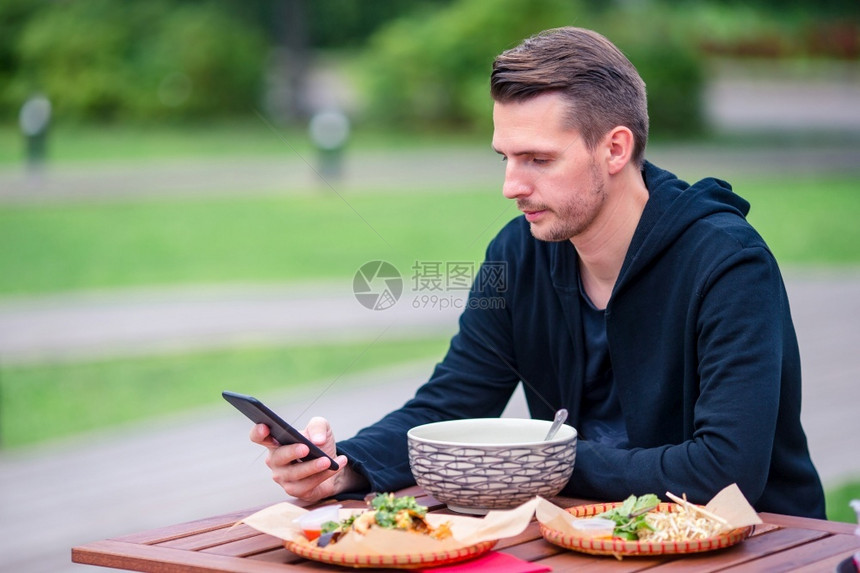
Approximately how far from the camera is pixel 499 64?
240 cm

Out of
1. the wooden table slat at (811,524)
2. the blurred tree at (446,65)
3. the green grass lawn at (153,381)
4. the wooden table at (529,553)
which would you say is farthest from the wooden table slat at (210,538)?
the blurred tree at (446,65)

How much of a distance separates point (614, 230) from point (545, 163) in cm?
24

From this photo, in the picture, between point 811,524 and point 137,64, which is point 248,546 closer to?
point 811,524

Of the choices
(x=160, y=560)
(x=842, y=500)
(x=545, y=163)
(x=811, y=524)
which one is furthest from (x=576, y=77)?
(x=842, y=500)

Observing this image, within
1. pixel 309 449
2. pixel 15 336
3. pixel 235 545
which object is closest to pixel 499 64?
pixel 309 449

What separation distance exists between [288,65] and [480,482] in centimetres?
2507

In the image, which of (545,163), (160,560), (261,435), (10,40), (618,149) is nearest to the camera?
(160,560)

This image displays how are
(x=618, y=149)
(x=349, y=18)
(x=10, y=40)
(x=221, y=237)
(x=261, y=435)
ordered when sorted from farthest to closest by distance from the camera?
(x=349, y=18) → (x=10, y=40) → (x=221, y=237) → (x=618, y=149) → (x=261, y=435)

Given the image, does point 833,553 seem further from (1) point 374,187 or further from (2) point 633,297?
(1) point 374,187

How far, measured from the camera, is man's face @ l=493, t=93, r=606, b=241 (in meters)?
2.35

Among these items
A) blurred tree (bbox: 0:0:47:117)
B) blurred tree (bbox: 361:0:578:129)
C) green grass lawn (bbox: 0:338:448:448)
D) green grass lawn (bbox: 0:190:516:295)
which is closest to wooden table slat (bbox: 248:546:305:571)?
green grass lawn (bbox: 0:338:448:448)

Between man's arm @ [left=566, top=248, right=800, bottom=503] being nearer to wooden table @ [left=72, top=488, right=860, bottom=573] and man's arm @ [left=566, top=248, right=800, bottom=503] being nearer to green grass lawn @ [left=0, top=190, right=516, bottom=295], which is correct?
wooden table @ [left=72, top=488, right=860, bottom=573]

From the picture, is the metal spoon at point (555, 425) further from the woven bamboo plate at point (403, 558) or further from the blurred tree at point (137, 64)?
the blurred tree at point (137, 64)

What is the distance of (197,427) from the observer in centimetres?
625
